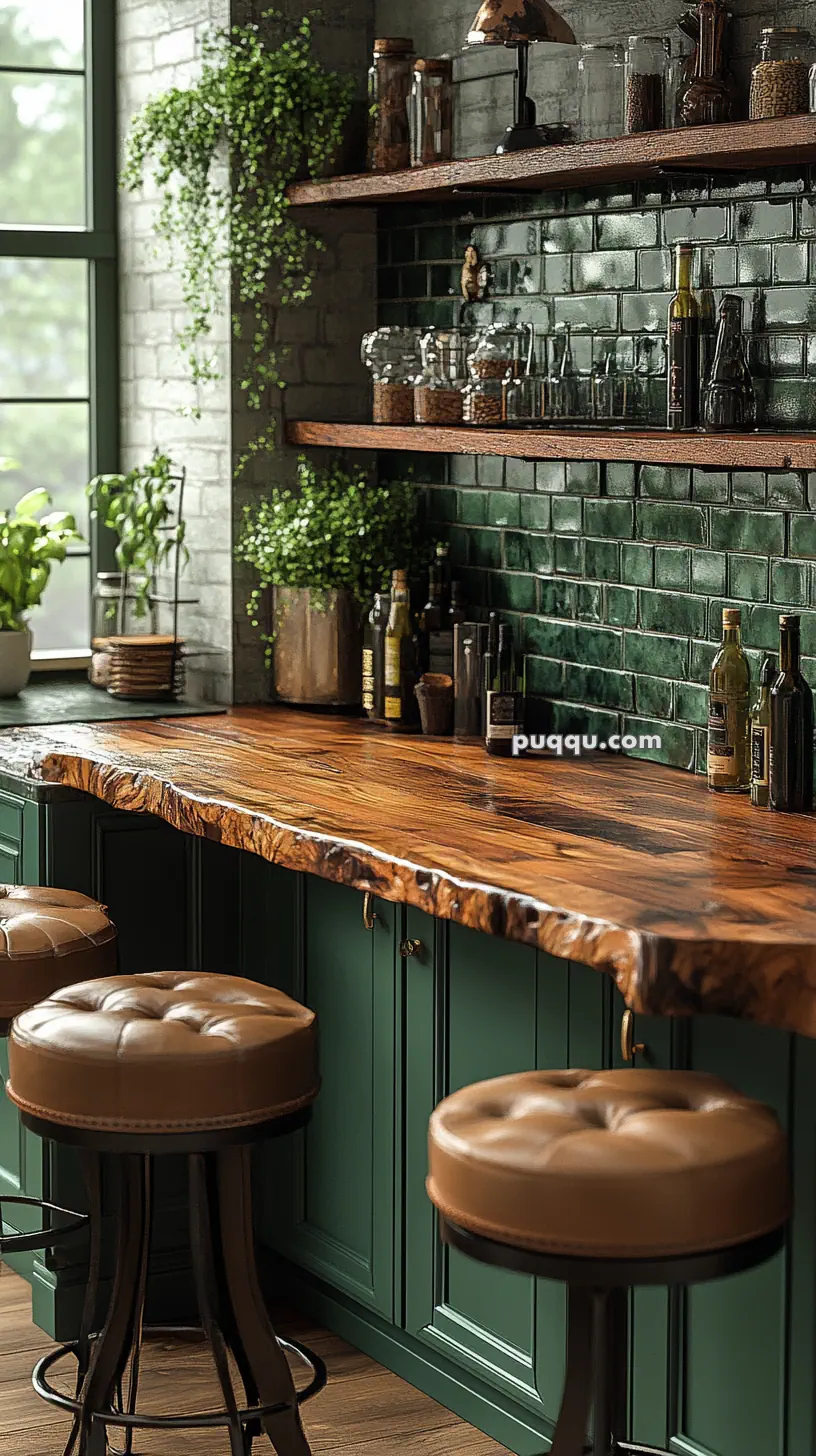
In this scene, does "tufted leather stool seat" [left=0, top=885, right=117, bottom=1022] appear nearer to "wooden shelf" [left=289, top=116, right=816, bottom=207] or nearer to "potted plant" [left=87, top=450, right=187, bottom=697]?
"potted plant" [left=87, top=450, right=187, bottom=697]

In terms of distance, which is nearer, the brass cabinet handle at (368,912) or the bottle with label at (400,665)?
the brass cabinet handle at (368,912)

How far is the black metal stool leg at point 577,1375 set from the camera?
2.40m

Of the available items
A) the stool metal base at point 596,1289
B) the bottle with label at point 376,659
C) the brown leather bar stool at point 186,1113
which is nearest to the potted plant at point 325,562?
the bottle with label at point 376,659

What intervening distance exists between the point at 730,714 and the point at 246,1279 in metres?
1.37

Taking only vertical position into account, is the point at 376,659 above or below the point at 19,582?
below

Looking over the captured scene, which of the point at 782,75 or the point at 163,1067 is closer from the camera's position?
the point at 163,1067

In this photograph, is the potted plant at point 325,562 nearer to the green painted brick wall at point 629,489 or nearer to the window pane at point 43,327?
the green painted brick wall at point 629,489

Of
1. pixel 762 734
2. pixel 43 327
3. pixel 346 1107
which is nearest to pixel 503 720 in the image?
pixel 762 734

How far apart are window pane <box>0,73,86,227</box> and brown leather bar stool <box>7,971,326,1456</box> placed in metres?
2.98

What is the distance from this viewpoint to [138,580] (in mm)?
5332

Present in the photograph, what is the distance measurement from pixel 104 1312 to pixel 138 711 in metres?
1.43

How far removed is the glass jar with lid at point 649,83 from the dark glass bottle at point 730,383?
393 mm

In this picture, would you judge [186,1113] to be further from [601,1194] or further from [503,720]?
[503,720]

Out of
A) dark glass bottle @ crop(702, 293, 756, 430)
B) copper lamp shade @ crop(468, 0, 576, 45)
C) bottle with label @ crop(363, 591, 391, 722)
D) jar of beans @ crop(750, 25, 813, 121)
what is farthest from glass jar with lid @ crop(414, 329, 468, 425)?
jar of beans @ crop(750, 25, 813, 121)
